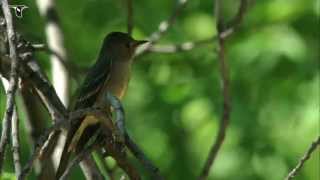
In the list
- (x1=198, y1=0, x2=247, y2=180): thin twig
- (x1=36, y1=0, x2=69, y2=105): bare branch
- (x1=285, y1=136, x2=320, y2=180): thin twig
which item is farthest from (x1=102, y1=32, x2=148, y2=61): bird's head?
(x1=285, y1=136, x2=320, y2=180): thin twig

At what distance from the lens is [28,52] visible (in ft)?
11.3

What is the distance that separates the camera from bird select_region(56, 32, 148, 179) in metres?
4.52

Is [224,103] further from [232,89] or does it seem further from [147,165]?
[232,89]

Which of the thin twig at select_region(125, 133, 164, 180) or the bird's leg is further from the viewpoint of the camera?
the bird's leg

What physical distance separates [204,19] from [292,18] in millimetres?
780

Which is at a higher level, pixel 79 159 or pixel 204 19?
pixel 79 159

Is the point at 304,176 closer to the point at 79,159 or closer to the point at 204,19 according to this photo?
the point at 204,19

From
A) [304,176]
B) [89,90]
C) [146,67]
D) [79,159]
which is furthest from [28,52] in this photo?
[146,67]

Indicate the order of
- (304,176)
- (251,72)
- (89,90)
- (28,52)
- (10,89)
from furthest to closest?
(251,72)
(304,176)
(89,90)
(28,52)
(10,89)

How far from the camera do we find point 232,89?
726cm

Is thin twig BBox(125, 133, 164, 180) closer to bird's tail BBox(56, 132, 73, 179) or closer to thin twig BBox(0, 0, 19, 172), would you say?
thin twig BBox(0, 0, 19, 172)

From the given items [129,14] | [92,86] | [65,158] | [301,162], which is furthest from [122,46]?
[301,162]

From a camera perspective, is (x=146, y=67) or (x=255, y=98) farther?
(x=146, y=67)

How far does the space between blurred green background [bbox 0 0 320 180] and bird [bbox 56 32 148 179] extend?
76 cm
